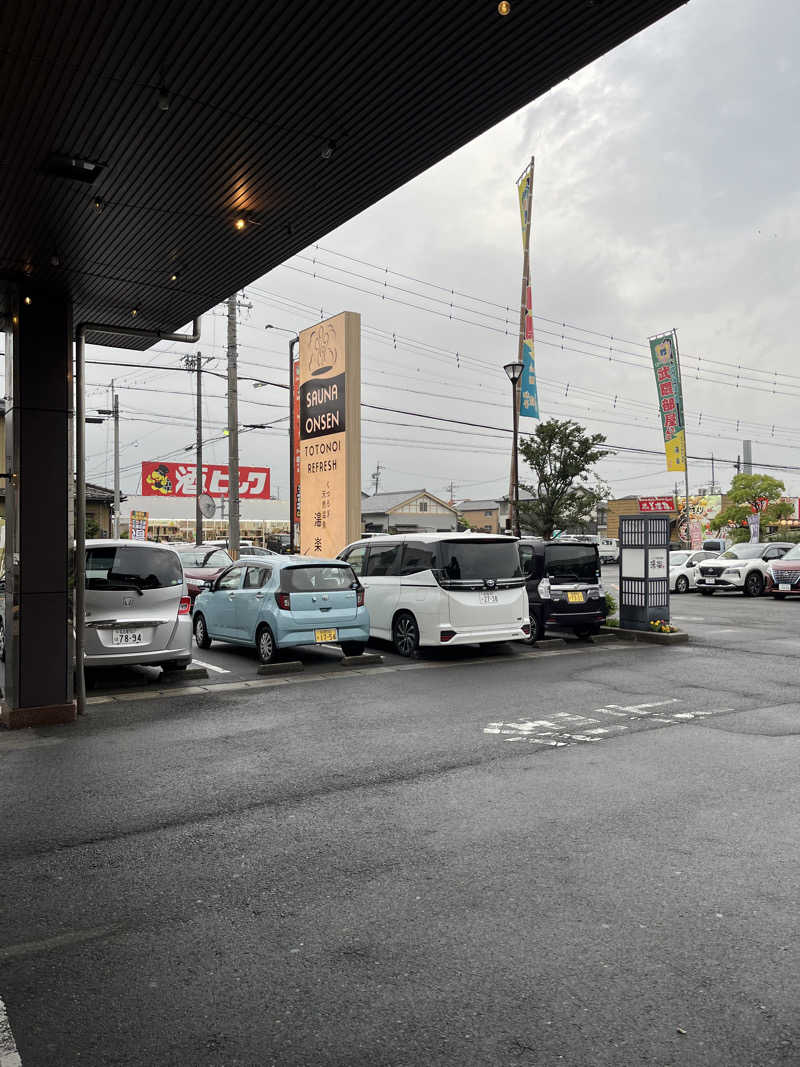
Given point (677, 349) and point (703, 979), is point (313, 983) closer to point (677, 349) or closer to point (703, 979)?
point (703, 979)

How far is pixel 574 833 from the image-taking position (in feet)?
15.4

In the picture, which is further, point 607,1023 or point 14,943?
point 14,943

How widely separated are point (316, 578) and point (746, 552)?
20.1m

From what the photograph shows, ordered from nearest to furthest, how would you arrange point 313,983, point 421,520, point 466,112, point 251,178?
point 313,983 → point 466,112 → point 251,178 → point 421,520

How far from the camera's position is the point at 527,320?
72.3 ft

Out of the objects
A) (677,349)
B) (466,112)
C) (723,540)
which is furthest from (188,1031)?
(723,540)

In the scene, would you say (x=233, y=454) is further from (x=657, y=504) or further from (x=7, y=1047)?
(x=657, y=504)

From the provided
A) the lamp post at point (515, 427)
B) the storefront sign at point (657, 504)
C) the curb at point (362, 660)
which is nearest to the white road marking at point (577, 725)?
the curb at point (362, 660)

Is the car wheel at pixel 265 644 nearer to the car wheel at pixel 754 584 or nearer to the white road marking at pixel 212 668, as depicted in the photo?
the white road marking at pixel 212 668

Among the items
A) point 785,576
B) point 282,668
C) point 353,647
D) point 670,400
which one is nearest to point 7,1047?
point 282,668

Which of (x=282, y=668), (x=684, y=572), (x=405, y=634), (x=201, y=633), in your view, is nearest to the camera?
(x=282, y=668)

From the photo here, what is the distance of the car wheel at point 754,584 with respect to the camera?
83.0ft

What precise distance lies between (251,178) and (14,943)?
5374 millimetres

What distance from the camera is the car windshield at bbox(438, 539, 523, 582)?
11430mm
